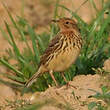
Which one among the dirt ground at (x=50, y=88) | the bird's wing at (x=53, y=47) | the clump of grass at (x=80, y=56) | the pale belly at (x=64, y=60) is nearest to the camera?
the dirt ground at (x=50, y=88)

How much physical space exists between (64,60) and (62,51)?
12 centimetres

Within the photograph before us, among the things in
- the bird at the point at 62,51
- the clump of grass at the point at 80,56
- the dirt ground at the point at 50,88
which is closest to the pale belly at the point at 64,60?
the bird at the point at 62,51

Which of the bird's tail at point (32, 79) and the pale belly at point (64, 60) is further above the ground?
the pale belly at point (64, 60)

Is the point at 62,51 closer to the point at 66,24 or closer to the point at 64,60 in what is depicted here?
the point at 64,60

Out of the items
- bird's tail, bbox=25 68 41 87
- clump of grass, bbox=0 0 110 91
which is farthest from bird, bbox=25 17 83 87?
clump of grass, bbox=0 0 110 91

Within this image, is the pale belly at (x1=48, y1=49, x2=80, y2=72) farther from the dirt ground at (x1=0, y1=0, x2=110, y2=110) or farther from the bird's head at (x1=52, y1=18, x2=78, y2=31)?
the bird's head at (x1=52, y1=18, x2=78, y2=31)

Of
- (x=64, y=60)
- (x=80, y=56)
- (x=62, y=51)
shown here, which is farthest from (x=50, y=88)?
(x=80, y=56)

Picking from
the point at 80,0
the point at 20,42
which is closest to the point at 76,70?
the point at 20,42

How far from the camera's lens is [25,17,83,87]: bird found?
6664mm

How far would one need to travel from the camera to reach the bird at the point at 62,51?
6.66 metres

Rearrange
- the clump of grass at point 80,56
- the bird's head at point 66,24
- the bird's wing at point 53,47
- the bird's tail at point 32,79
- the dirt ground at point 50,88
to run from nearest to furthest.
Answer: the dirt ground at point 50,88
the bird's wing at point 53,47
the bird's head at point 66,24
the bird's tail at point 32,79
the clump of grass at point 80,56

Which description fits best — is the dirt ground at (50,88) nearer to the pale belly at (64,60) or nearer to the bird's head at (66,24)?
the pale belly at (64,60)

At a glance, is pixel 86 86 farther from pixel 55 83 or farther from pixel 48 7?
pixel 48 7

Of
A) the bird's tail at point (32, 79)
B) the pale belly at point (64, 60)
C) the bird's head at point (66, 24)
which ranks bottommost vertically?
the bird's tail at point (32, 79)
